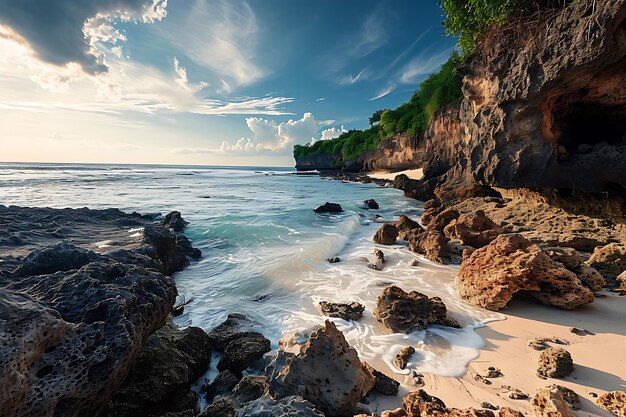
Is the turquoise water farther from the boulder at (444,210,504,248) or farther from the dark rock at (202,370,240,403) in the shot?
the boulder at (444,210,504,248)

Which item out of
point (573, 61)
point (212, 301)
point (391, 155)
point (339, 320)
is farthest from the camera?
point (391, 155)

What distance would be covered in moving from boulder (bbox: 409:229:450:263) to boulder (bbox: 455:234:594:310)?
7.08 feet

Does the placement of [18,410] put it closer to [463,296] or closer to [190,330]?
[190,330]

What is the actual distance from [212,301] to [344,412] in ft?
14.0

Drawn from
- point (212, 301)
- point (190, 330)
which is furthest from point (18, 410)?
point (212, 301)

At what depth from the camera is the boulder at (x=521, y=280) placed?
4.72m

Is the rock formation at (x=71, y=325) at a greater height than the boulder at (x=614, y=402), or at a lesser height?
greater

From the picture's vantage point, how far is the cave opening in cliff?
26.2 ft

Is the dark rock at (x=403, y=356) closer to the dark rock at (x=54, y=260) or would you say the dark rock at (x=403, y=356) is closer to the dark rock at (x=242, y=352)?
the dark rock at (x=242, y=352)

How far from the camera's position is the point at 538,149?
332 inches

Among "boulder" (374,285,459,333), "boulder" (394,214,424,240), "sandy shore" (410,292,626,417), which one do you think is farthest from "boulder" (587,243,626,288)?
"boulder" (394,214,424,240)

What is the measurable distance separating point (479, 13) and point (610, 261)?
835 cm

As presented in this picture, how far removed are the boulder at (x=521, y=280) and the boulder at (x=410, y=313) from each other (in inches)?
38.6

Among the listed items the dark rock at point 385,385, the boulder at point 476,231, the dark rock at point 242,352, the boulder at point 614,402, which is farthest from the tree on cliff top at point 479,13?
the dark rock at point 242,352
